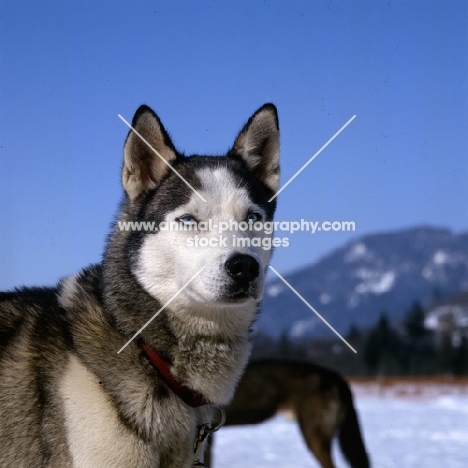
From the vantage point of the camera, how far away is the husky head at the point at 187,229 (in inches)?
130

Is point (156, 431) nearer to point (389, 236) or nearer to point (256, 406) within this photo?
point (256, 406)

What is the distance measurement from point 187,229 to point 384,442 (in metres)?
7.23

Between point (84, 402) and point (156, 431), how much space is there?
0.33 m

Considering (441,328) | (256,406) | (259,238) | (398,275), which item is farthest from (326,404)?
(398,275)

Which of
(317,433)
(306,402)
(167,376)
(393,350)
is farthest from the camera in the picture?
(393,350)

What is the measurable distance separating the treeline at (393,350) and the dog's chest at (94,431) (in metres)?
12.5

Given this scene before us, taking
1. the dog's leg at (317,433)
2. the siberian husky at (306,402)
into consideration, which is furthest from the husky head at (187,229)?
the dog's leg at (317,433)

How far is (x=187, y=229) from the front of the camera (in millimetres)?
3418

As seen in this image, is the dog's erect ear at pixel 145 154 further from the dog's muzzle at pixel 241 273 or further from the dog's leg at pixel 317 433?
the dog's leg at pixel 317 433

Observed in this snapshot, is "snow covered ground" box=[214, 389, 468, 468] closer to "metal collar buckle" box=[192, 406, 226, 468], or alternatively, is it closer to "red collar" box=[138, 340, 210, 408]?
"metal collar buckle" box=[192, 406, 226, 468]

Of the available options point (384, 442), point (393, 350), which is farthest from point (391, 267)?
point (384, 442)

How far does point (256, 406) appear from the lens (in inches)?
316

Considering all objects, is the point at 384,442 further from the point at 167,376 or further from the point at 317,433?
the point at 167,376

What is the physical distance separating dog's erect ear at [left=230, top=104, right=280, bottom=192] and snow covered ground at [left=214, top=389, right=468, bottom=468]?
15.4 feet
